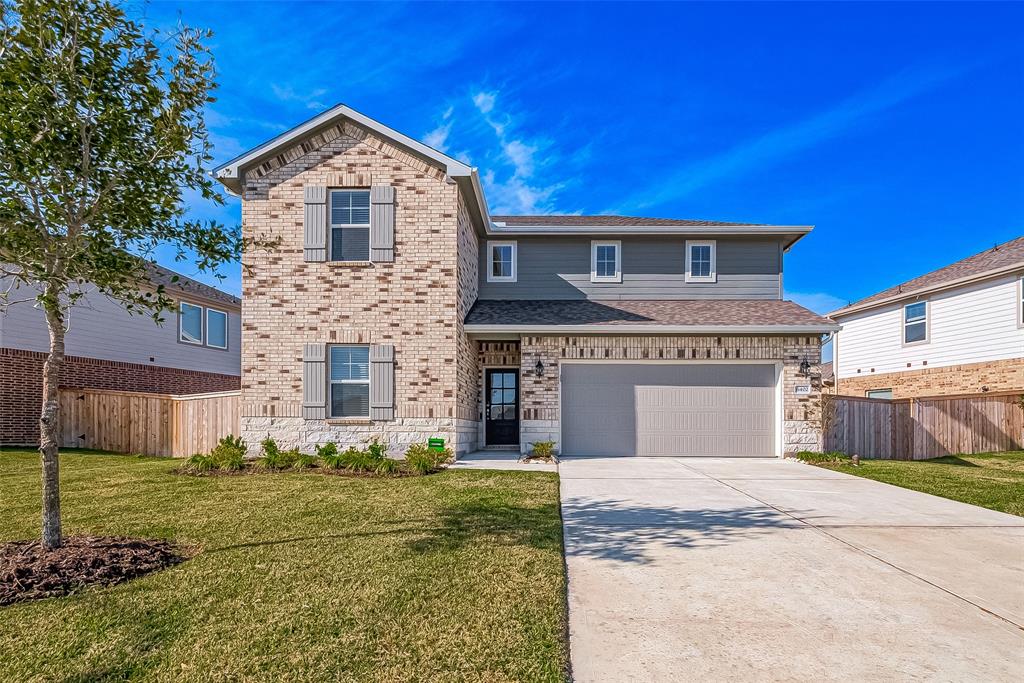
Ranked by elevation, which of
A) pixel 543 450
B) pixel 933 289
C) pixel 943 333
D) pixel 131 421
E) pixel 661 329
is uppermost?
pixel 933 289

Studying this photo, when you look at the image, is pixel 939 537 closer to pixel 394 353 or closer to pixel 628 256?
pixel 394 353

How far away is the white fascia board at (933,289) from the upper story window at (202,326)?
2300cm

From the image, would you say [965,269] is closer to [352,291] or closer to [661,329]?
[661,329]

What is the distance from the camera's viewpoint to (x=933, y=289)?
16984mm

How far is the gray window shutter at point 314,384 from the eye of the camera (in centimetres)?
1122

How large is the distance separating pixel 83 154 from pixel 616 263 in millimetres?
11895

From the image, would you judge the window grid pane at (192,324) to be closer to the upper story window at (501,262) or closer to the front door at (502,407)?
the upper story window at (501,262)

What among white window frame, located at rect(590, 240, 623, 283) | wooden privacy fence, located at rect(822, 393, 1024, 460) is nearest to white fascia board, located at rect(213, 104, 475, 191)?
white window frame, located at rect(590, 240, 623, 283)

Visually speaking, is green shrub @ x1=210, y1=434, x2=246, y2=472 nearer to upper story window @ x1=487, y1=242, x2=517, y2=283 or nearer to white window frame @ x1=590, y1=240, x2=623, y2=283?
upper story window @ x1=487, y1=242, x2=517, y2=283

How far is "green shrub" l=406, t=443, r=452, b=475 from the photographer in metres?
9.72

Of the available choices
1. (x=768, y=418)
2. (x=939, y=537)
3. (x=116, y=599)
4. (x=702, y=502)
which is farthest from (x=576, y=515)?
(x=768, y=418)

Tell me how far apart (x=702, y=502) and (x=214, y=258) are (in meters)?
6.61

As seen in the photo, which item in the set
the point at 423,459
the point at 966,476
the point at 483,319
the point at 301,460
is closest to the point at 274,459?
the point at 301,460

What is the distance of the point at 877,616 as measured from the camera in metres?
3.70
